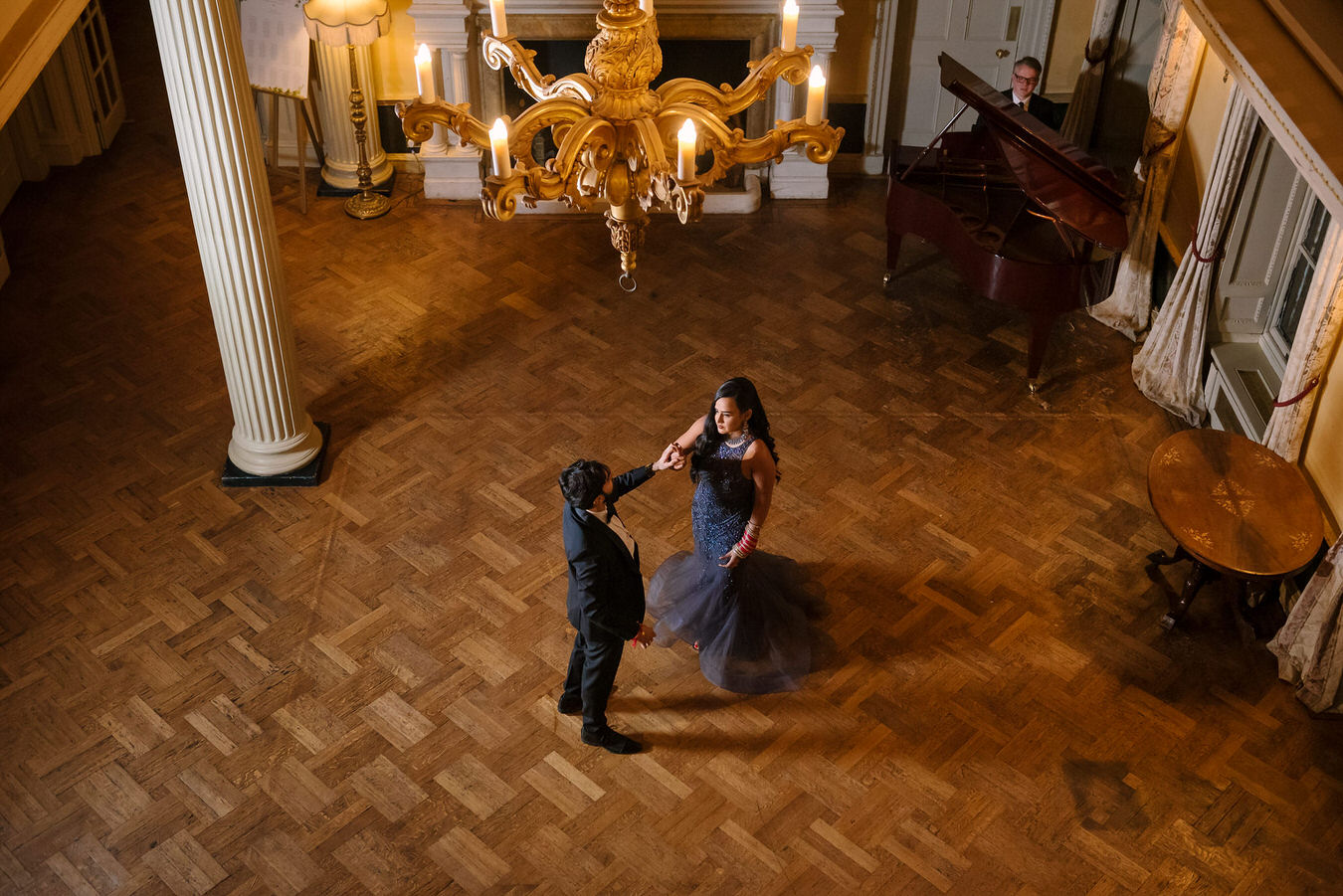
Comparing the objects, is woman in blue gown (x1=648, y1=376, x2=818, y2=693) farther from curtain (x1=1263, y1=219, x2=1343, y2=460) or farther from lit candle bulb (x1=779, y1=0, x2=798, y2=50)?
curtain (x1=1263, y1=219, x2=1343, y2=460)

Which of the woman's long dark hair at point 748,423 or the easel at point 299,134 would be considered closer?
the woman's long dark hair at point 748,423

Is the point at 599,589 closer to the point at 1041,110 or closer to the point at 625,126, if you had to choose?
the point at 625,126

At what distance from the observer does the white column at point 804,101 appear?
26.7 ft

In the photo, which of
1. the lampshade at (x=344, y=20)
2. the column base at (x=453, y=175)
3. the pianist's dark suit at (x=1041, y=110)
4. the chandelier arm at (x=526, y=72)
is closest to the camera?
the chandelier arm at (x=526, y=72)

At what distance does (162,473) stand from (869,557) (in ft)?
11.8

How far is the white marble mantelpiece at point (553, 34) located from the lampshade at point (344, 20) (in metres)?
0.36

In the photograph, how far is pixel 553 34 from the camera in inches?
323

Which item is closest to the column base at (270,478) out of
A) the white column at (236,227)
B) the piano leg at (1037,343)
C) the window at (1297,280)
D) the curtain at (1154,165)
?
the white column at (236,227)

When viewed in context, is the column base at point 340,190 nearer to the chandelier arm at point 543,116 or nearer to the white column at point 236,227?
the white column at point 236,227

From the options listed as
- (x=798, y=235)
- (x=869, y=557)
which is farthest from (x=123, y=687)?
(x=798, y=235)

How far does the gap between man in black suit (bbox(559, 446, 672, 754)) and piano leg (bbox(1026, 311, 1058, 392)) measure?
282 cm

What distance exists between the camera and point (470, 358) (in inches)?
286

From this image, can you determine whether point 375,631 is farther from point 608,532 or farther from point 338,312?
point 338,312

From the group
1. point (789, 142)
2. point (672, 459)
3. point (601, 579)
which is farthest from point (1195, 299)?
point (601, 579)
